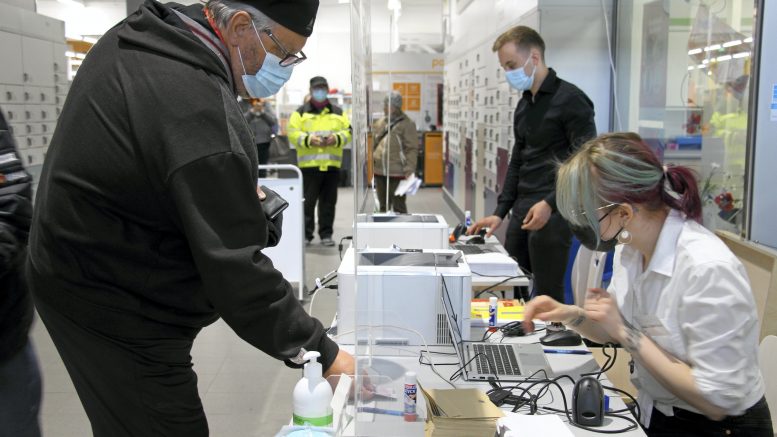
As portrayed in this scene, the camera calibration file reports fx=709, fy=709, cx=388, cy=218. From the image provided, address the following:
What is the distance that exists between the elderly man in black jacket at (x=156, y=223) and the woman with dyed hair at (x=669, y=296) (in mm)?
781

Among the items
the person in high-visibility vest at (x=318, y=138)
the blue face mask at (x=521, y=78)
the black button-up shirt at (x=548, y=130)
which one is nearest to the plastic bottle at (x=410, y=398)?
the black button-up shirt at (x=548, y=130)

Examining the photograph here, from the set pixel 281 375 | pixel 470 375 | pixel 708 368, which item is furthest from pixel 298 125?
pixel 708 368

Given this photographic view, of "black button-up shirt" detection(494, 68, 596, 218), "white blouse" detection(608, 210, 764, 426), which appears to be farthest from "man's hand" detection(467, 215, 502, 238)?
"white blouse" detection(608, 210, 764, 426)

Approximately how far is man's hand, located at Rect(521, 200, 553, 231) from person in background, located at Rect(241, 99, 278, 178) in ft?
17.6

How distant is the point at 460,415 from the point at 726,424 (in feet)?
2.13

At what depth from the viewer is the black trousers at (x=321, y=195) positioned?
23.4ft

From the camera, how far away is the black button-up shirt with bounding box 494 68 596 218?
341 centimetres

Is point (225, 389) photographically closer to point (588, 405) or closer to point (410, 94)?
point (588, 405)

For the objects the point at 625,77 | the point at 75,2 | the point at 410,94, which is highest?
the point at 75,2

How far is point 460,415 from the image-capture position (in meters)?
1.47

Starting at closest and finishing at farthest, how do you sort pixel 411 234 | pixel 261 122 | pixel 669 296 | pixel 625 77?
pixel 669 296, pixel 411 234, pixel 625 77, pixel 261 122

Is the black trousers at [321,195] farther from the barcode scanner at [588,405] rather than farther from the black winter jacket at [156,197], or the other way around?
the black winter jacket at [156,197]

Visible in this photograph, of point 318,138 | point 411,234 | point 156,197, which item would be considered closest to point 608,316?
point 156,197

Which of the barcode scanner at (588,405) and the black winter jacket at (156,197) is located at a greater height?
the black winter jacket at (156,197)
